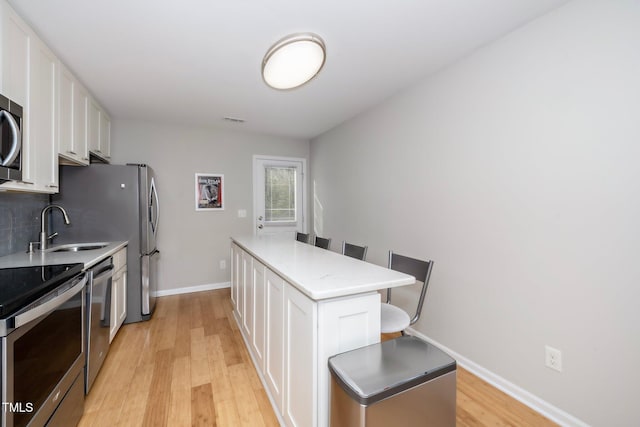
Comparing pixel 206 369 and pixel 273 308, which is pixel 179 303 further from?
pixel 273 308

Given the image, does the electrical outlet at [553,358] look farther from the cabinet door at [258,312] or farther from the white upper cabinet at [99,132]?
the white upper cabinet at [99,132]

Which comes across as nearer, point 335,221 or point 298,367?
point 298,367

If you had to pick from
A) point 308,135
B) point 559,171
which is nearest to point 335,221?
point 308,135

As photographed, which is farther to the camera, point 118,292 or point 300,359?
point 118,292

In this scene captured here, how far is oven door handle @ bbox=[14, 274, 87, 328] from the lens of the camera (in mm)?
Answer: 999

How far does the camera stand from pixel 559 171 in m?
1.57

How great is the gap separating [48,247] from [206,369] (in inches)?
72.5

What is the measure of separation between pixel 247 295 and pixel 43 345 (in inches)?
49.3

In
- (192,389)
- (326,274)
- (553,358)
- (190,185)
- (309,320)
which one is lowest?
(192,389)

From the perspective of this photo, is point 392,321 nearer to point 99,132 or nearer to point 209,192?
point 209,192

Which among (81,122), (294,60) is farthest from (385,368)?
(81,122)

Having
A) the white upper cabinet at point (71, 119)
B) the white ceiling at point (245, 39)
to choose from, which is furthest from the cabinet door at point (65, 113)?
the white ceiling at point (245, 39)

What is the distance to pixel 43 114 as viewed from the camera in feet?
6.09

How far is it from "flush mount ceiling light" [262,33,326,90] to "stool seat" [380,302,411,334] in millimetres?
1692
